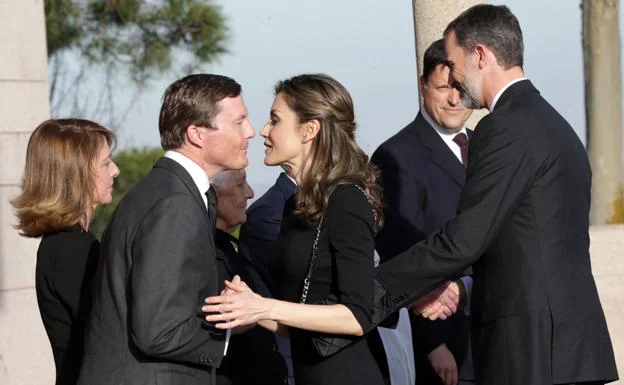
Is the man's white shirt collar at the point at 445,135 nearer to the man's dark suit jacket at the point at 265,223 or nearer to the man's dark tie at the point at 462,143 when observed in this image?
the man's dark tie at the point at 462,143

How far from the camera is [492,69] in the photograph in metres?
4.07

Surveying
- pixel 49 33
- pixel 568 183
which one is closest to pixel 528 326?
pixel 568 183

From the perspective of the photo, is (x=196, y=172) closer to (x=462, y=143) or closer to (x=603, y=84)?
(x=462, y=143)

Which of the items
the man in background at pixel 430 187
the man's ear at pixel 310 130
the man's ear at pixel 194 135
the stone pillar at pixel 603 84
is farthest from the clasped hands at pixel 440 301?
the stone pillar at pixel 603 84

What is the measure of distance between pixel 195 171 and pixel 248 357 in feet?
3.69

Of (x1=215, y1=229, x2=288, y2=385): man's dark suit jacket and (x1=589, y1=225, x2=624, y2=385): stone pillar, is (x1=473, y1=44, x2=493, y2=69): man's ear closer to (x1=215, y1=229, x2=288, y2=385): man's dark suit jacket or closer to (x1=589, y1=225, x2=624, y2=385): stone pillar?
(x1=215, y1=229, x2=288, y2=385): man's dark suit jacket

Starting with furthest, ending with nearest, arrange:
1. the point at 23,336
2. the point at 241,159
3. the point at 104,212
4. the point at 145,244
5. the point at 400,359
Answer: the point at 104,212 → the point at 23,336 → the point at 400,359 → the point at 241,159 → the point at 145,244

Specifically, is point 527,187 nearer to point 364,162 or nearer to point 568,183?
point 568,183

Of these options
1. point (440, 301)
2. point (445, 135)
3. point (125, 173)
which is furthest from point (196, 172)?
point (125, 173)

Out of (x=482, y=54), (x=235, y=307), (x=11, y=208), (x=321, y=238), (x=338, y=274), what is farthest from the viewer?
(x=11, y=208)

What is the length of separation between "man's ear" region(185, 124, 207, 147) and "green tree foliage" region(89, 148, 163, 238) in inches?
286

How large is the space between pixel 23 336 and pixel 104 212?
4.78 meters

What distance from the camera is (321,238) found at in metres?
3.92

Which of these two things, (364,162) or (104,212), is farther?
(104,212)
